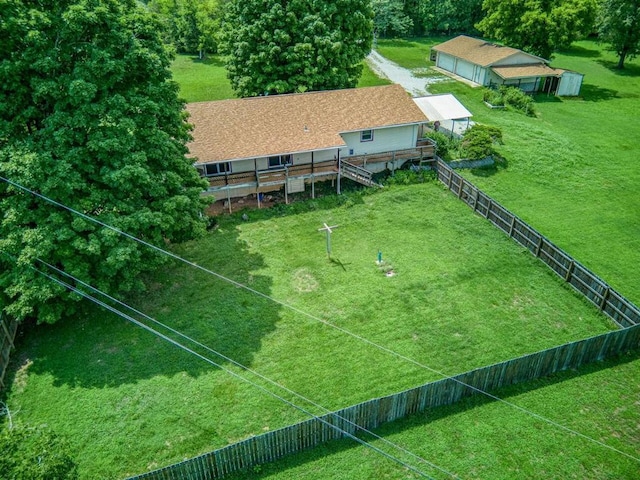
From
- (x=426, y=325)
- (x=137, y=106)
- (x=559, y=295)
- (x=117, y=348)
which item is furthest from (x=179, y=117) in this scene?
(x=559, y=295)

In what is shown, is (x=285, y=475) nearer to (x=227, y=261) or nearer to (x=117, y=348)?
(x=117, y=348)

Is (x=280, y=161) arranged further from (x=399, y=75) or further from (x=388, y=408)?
(x=399, y=75)

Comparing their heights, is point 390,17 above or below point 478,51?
above

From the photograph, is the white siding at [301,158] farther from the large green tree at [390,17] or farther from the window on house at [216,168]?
the large green tree at [390,17]

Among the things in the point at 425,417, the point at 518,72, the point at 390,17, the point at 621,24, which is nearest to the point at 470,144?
the point at 518,72

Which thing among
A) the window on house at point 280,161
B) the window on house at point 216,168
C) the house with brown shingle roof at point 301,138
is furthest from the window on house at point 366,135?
the window on house at point 216,168

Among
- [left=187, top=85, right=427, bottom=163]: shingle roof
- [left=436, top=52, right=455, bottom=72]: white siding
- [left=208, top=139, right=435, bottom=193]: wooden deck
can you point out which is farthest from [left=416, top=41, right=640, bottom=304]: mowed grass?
[left=187, top=85, right=427, bottom=163]: shingle roof
